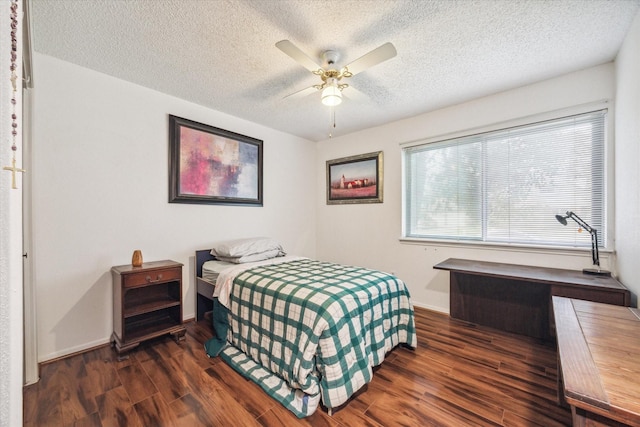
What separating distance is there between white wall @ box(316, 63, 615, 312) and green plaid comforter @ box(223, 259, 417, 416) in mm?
1197

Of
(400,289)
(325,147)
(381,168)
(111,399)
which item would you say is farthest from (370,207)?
(111,399)

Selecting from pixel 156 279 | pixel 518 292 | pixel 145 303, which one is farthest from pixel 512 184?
pixel 145 303

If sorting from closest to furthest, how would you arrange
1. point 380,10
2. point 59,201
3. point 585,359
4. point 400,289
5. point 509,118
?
point 585,359
point 380,10
point 59,201
point 400,289
point 509,118

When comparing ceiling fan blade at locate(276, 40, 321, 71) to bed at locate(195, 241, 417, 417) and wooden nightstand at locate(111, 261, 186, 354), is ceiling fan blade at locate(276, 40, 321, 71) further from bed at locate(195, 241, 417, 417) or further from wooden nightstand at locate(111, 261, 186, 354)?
wooden nightstand at locate(111, 261, 186, 354)

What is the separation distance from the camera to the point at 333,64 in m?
2.17

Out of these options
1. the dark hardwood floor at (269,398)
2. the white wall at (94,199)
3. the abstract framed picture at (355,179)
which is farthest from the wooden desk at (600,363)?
the white wall at (94,199)

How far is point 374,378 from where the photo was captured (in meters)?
1.95

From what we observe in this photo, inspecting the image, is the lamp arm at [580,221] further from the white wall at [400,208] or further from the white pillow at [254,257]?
the white pillow at [254,257]

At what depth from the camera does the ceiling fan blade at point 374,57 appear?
174cm

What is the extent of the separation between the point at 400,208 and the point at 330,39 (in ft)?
7.73

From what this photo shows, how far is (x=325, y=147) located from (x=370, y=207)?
1.43 meters

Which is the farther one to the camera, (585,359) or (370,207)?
(370,207)

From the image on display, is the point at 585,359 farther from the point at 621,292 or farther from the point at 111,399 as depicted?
the point at 111,399

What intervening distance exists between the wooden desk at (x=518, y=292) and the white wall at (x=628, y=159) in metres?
0.19
